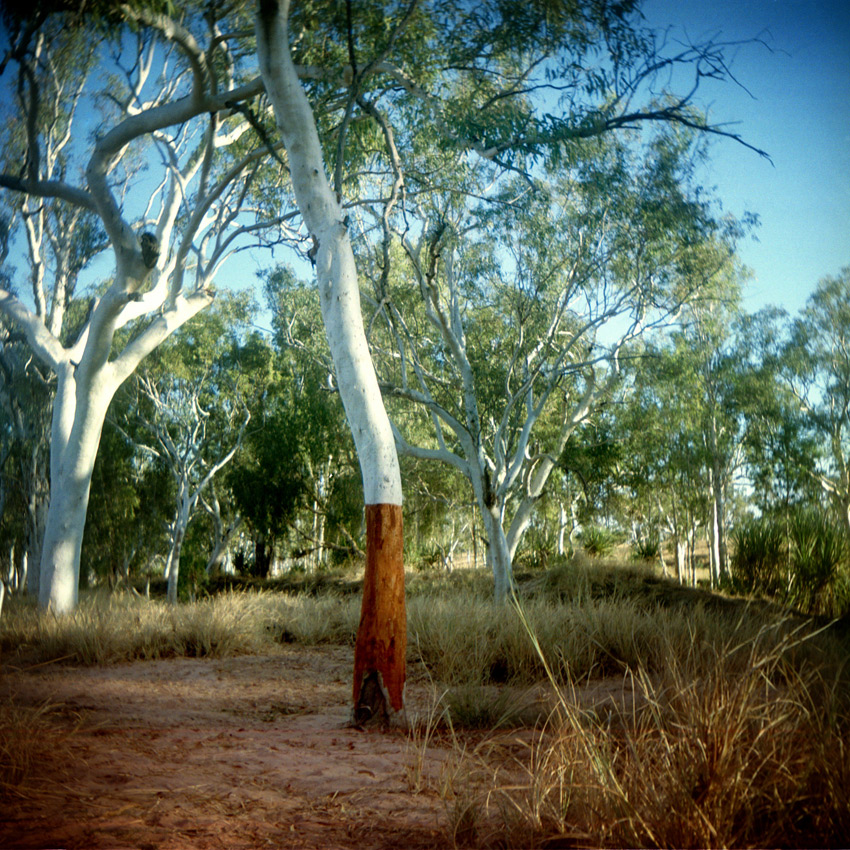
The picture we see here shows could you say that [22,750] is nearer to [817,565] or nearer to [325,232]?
[325,232]

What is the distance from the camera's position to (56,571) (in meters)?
9.80

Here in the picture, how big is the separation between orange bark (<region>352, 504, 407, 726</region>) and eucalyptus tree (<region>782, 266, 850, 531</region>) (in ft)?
19.9

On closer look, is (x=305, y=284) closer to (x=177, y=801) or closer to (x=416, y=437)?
(x=416, y=437)

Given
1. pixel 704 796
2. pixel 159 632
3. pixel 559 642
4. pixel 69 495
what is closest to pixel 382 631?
pixel 559 642

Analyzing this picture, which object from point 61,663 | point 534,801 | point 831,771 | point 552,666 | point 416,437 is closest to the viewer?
point 831,771

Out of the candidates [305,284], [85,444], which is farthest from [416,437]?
[85,444]

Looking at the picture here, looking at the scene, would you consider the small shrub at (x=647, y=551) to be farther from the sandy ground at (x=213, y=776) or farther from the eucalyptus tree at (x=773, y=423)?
the sandy ground at (x=213, y=776)

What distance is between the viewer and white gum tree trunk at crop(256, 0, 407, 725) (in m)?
4.94

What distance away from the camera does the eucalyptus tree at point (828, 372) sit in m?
10.0

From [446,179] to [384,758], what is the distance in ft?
33.1

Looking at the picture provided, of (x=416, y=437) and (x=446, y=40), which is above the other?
(x=446, y=40)

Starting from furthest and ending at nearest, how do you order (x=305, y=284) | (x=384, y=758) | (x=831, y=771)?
A: 1. (x=305, y=284)
2. (x=384, y=758)
3. (x=831, y=771)

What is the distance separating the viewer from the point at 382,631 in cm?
501

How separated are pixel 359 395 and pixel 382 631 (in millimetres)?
1899
